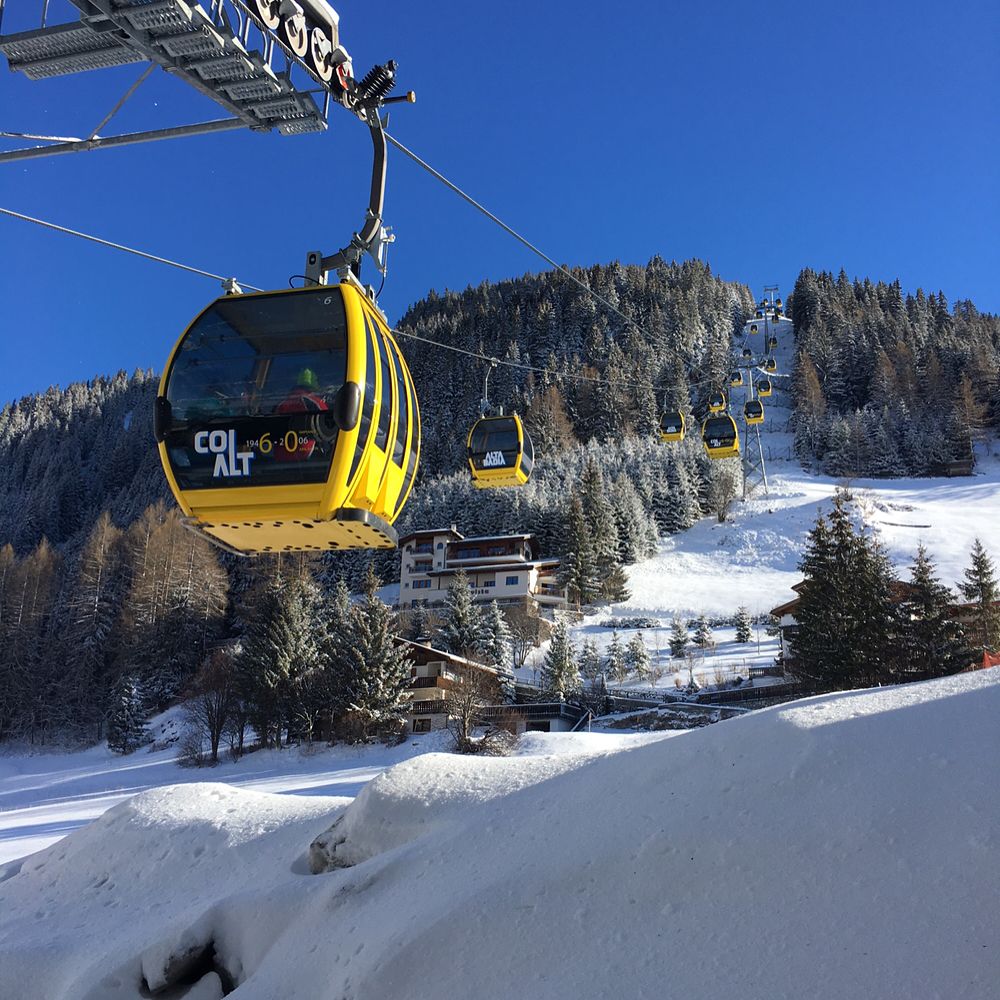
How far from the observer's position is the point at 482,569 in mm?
56281

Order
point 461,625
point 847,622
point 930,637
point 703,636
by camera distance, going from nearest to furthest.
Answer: point 930,637
point 847,622
point 461,625
point 703,636

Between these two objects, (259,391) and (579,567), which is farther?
(579,567)

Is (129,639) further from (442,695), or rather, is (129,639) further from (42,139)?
(42,139)

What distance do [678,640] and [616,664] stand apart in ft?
15.2

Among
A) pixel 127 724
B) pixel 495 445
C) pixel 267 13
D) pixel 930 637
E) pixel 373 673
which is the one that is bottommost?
pixel 127 724

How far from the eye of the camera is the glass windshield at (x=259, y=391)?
5.33 meters

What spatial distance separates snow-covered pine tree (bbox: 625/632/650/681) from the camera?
125 feet

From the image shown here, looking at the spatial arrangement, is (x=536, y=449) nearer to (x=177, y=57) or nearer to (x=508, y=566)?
(x=508, y=566)

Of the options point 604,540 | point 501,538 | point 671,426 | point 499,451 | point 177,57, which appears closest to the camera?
point 177,57

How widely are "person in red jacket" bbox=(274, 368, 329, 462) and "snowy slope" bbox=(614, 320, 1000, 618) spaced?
45.1 m

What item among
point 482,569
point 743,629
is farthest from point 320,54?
point 482,569

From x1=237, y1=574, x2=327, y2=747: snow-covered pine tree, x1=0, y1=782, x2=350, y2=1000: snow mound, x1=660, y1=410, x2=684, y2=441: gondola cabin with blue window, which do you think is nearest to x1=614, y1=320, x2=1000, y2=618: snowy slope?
x1=237, y1=574, x2=327, y2=747: snow-covered pine tree

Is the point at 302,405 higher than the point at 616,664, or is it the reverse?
the point at 302,405

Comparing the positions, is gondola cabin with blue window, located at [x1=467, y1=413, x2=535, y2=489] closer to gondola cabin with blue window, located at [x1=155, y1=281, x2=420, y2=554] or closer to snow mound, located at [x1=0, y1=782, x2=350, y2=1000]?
snow mound, located at [x1=0, y1=782, x2=350, y2=1000]
